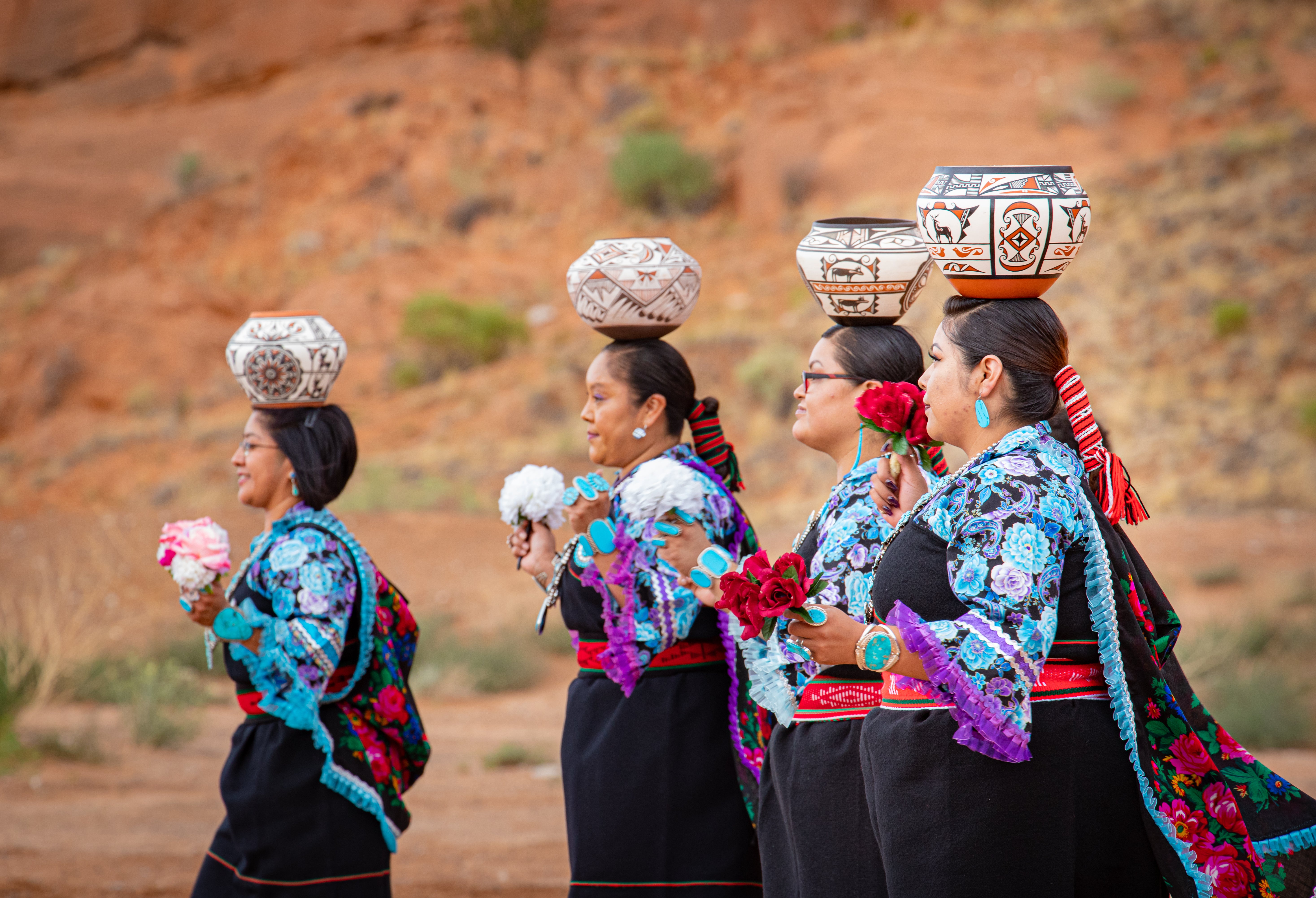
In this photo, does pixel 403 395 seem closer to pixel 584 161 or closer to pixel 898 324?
pixel 584 161

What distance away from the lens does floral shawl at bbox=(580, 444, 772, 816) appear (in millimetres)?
3613

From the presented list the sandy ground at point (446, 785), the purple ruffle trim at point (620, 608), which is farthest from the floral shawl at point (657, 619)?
the sandy ground at point (446, 785)

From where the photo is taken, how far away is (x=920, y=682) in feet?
8.23

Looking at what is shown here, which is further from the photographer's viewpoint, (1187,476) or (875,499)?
(1187,476)

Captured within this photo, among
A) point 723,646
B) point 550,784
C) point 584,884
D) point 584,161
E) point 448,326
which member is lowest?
point 550,784

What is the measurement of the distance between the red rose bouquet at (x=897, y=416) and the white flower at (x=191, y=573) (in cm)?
186

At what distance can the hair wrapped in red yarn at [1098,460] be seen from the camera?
2627 millimetres

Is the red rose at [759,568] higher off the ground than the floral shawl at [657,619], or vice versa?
the red rose at [759,568]

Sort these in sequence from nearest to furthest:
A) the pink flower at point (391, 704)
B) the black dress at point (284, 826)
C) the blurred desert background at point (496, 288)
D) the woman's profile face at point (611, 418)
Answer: the black dress at point (284, 826), the woman's profile face at point (611, 418), the pink flower at point (391, 704), the blurred desert background at point (496, 288)

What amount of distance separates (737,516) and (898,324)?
0.71 m

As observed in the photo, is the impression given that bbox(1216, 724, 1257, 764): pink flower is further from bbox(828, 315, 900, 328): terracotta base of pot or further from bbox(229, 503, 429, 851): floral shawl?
bbox(229, 503, 429, 851): floral shawl

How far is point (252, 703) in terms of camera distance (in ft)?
12.8

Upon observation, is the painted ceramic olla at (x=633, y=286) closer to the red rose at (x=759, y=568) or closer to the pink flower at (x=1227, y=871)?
the red rose at (x=759, y=568)

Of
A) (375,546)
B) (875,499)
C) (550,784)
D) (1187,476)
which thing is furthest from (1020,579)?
(1187,476)
